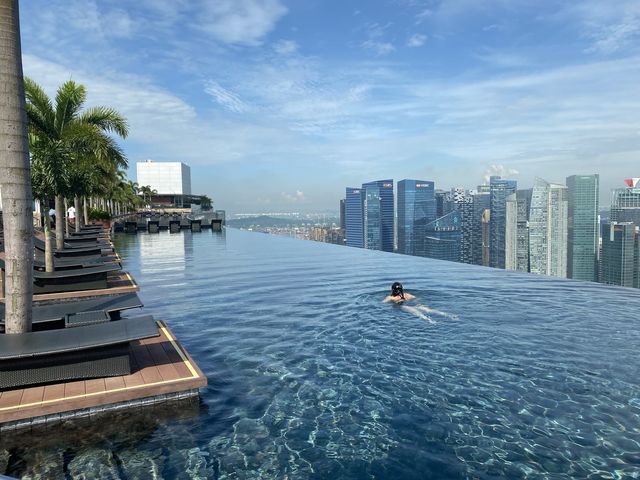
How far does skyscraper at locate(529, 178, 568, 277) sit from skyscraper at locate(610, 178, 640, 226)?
42.0 feet

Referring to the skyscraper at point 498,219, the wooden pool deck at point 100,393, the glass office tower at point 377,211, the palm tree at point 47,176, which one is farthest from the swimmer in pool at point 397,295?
the glass office tower at point 377,211

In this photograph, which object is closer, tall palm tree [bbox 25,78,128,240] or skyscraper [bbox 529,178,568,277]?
tall palm tree [bbox 25,78,128,240]

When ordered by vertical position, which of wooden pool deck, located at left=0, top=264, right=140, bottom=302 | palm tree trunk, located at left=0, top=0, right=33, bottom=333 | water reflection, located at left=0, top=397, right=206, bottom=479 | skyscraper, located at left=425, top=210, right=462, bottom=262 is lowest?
skyscraper, located at left=425, top=210, right=462, bottom=262

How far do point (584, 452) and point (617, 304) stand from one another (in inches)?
376

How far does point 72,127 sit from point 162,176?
124242mm

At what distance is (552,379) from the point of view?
7301mm

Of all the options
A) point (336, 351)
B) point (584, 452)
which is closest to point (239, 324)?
point (336, 351)

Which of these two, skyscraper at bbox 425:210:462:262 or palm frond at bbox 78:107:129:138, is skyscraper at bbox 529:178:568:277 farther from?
palm frond at bbox 78:107:129:138

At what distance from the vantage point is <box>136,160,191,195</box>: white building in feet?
438

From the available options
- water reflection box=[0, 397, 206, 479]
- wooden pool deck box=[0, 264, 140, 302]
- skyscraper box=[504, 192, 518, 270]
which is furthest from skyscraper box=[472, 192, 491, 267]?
water reflection box=[0, 397, 206, 479]

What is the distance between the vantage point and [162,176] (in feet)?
440

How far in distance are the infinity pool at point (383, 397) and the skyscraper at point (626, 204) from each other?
95250 mm

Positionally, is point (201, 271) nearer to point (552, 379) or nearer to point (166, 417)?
point (166, 417)

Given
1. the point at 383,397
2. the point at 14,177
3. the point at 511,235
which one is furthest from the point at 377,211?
the point at 14,177
